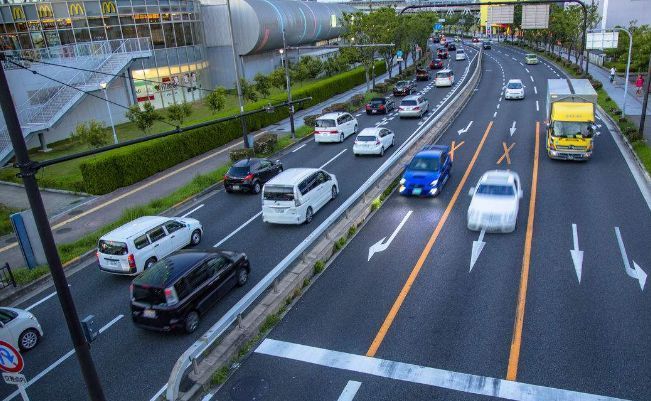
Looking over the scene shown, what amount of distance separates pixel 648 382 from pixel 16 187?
31916 mm

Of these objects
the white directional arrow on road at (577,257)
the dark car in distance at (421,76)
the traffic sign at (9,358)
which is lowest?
the white directional arrow on road at (577,257)

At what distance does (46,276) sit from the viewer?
17203mm

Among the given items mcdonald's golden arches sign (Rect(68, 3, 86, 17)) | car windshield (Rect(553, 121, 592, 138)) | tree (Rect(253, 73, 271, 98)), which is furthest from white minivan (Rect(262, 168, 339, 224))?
mcdonald's golden arches sign (Rect(68, 3, 86, 17))

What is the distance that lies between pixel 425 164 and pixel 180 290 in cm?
1379

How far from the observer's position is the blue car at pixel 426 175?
21781mm

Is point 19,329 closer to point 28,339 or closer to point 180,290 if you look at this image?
point 28,339

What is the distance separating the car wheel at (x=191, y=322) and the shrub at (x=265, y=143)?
19636 mm

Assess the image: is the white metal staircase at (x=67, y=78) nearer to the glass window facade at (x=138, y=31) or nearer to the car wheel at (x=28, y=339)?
the glass window facade at (x=138, y=31)

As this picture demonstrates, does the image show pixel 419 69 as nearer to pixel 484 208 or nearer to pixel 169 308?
pixel 484 208

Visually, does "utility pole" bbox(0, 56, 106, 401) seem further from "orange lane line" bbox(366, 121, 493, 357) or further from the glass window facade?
the glass window facade

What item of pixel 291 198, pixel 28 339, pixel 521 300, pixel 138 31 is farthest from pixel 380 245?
pixel 138 31

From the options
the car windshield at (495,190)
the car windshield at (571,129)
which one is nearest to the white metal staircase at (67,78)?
the car windshield at (495,190)

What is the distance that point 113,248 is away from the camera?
1617cm

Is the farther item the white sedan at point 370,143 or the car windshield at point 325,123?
the car windshield at point 325,123
